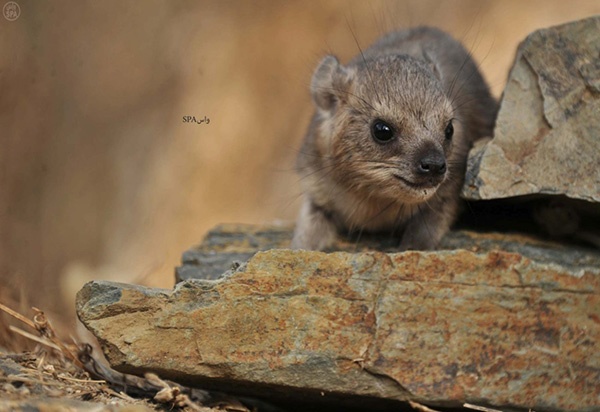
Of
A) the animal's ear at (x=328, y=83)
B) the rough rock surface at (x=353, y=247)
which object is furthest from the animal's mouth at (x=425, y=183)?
the animal's ear at (x=328, y=83)

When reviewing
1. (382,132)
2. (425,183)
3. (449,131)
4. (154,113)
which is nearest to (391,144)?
(382,132)

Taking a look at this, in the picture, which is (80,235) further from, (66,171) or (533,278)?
(533,278)

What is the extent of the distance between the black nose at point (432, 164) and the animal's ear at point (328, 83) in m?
1.39

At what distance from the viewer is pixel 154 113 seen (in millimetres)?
11875

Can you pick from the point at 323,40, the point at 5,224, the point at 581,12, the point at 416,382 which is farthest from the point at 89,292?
the point at 581,12

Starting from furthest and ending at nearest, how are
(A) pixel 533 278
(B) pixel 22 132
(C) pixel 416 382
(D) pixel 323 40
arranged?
(D) pixel 323 40 < (B) pixel 22 132 < (A) pixel 533 278 < (C) pixel 416 382

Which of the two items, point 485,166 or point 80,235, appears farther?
point 80,235

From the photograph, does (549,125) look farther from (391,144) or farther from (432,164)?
(391,144)

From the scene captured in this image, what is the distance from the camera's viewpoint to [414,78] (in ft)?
21.9

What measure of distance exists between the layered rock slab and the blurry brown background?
3.21 meters

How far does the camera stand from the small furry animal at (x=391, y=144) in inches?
248

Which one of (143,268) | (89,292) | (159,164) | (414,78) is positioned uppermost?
(414,78)

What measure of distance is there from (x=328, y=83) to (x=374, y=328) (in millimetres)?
2881

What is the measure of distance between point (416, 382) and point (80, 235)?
22.8 feet
